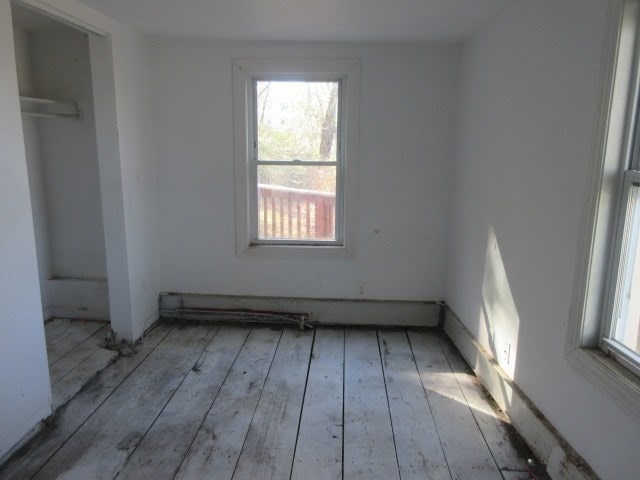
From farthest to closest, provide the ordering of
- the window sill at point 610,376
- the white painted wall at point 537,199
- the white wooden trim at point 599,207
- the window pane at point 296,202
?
the window pane at point 296,202
the white painted wall at point 537,199
the white wooden trim at point 599,207
the window sill at point 610,376

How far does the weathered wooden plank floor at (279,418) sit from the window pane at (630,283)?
0.78 m

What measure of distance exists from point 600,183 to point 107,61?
2.86 metres

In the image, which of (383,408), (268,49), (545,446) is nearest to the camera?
(545,446)

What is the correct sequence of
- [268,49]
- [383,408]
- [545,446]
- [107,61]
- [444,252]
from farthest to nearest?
[444,252]
[268,49]
[107,61]
[383,408]
[545,446]

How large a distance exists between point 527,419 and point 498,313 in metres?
0.62

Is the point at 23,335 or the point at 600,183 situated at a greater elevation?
the point at 600,183

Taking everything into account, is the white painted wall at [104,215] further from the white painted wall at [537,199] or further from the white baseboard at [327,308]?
the white painted wall at [537,199]

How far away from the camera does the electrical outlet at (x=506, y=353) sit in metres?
2.51

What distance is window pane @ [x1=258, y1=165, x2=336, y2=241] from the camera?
367 centimetres

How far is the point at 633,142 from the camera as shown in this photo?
168cm

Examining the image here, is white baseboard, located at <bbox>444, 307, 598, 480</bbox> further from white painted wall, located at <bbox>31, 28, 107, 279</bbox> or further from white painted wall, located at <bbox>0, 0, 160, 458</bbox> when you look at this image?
white painted wall, located at <bbox>31, 28, 107, 279</bbox>

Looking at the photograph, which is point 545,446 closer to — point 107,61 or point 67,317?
point 107,61

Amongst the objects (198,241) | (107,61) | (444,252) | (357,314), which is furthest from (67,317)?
(444,252)

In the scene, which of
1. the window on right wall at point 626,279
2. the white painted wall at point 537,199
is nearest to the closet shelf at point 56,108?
the white painted wall at point 537,199
